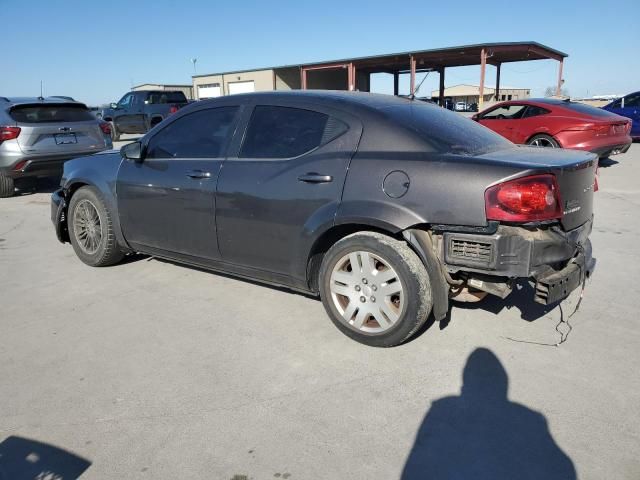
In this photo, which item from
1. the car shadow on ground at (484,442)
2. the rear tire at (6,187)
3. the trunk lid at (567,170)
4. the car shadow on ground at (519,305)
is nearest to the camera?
the car shadow on ground at (484,442)

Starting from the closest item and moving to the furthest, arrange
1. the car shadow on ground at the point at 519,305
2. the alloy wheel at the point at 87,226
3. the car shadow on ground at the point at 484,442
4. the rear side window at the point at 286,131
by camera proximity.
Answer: the car shadow on ground at the point at 484,442 < the rear side window at the point at 286,131 < the car shadow on ground at the point at 519,305 < the alloy wheel at the point at 87,226

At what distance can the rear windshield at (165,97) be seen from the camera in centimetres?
1962

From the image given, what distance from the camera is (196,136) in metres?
4.00

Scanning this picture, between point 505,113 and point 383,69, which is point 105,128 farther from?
point 383,69

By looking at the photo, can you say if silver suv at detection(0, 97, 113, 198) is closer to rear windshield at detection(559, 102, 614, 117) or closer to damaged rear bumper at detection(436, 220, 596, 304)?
damaged rear bumper at detection(436, 220, 596, 304)

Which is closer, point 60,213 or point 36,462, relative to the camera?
point 36,462

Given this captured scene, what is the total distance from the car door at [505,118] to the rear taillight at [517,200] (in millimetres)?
7973

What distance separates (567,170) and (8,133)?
8.44 m

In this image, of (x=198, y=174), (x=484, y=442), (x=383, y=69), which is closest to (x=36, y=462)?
(x=484, y=442)

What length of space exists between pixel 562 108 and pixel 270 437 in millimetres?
9502

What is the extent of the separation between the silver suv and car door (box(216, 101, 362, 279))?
6.16m

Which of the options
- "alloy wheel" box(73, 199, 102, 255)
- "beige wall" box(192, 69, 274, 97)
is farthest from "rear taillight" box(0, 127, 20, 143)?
"beige wall" box(192, 69, 274, 97)

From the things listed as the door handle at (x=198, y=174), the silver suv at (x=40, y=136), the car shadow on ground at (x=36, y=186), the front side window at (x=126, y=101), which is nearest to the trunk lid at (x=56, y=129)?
the silver suv at (x=40, y=136)

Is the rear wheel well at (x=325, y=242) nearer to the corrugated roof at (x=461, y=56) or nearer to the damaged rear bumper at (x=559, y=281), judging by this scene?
the damaged rear bumper at (x=559, y=281)
